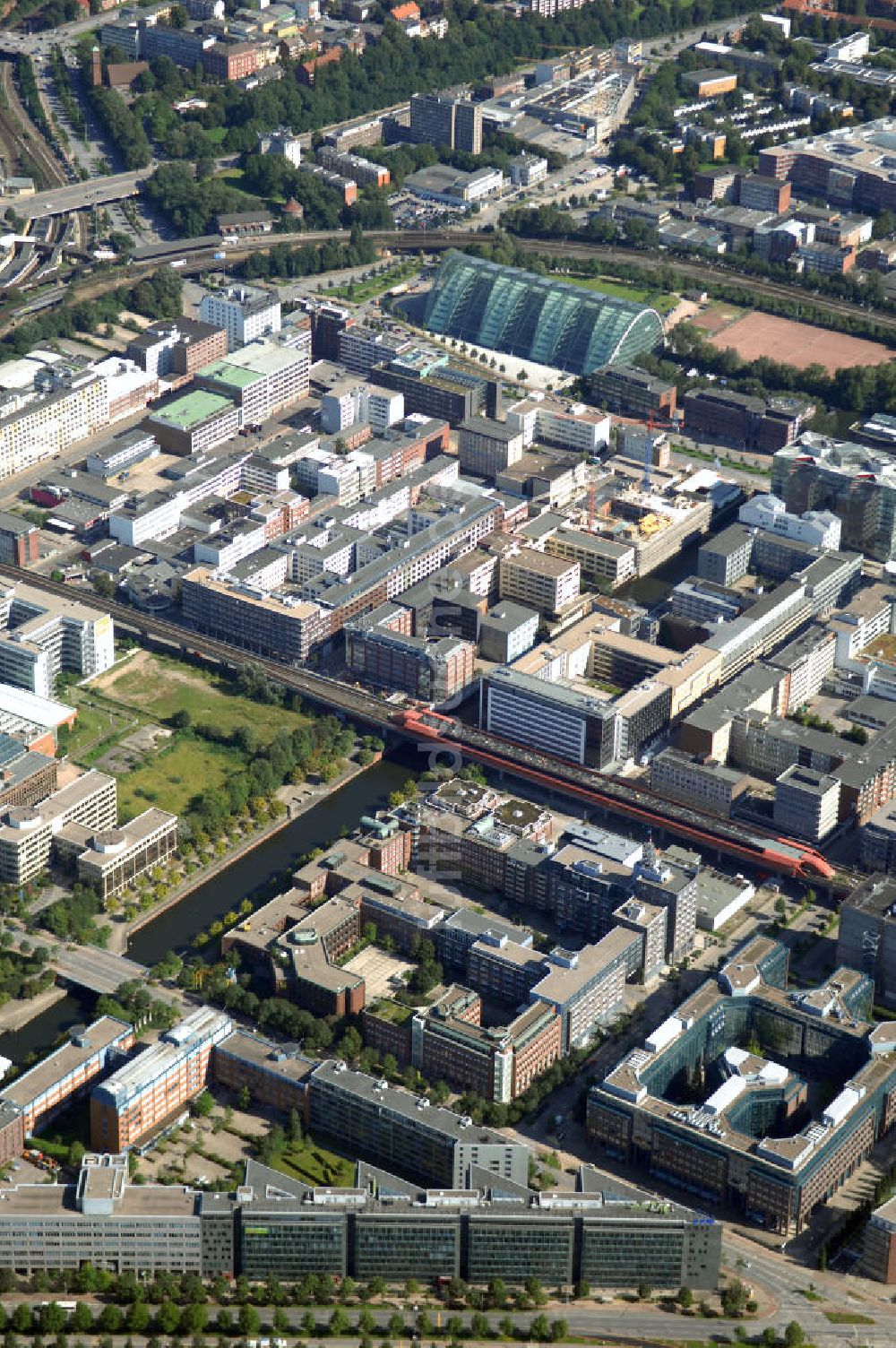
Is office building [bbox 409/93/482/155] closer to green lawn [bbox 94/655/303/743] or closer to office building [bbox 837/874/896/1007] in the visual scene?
green lawn [bbox 94/655/303/743]

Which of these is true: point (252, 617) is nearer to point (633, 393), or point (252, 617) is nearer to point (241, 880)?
point (241, 880)

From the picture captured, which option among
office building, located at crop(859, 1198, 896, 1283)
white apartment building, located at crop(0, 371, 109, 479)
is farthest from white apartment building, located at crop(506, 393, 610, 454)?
office building, located at crop(859, 1198, 896, 1283)

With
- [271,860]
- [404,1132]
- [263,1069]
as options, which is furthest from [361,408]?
[404,1132]

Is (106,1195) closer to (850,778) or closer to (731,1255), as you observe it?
(731,1255)

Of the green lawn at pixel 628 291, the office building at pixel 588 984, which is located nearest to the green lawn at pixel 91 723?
the office building at pixel 588 984

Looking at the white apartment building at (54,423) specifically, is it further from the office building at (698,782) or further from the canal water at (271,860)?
the office building at (698,782)
